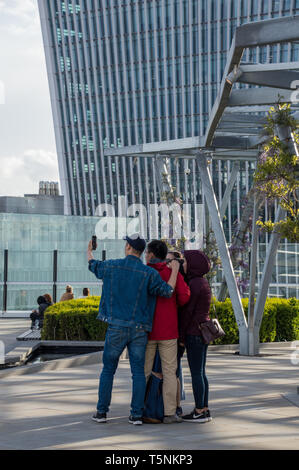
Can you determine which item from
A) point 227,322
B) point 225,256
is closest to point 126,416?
point 225,256

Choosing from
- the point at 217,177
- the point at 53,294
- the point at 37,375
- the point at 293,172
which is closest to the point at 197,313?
the point at 293,172

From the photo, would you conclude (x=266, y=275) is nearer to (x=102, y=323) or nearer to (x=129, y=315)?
(x=102, y=323)

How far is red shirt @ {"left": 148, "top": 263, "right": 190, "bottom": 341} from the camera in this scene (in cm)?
775

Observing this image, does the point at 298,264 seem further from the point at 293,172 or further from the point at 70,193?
the point at 293,172

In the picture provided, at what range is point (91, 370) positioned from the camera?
41.0ft

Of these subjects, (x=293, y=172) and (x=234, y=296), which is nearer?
(x=293, y=172)

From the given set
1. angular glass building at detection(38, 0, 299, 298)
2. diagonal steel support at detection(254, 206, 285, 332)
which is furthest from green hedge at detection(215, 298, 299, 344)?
angular glass building at detection(38, 0, 299, 298)

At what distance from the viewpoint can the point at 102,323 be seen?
15.8 meters

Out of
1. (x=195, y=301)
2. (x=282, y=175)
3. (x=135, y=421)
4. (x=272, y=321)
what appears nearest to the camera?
(x=135, y=421)

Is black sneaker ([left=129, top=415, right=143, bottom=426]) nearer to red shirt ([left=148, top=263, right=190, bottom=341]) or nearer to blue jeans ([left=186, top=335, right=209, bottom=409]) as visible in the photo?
blue jeans ([left=186, top=335, right=209, bottom=409])

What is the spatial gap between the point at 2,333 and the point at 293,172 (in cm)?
1179

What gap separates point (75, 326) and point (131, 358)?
8.46 meters

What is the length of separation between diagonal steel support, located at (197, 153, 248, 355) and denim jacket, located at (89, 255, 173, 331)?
7905 millimetres

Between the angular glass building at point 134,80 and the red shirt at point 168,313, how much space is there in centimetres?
6975
